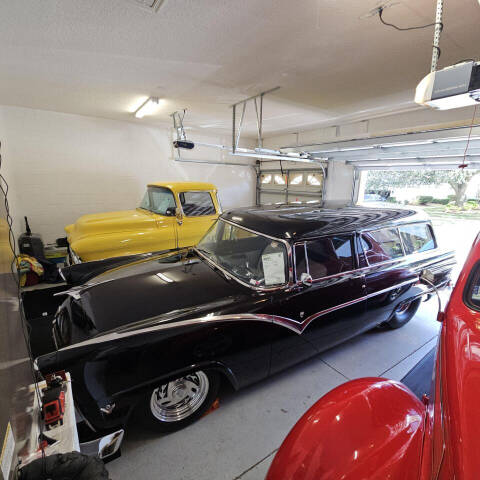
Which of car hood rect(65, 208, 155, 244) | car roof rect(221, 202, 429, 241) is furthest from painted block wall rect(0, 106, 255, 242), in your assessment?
car roof rect(221, 202, 429, 241)

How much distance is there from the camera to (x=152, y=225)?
4.37 meters

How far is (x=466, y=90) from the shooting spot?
4.84 feet

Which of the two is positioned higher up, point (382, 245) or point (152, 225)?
point (152, 225)

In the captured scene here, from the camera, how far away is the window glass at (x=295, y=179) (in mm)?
8234

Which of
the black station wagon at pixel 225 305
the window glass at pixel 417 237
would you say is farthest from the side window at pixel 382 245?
the window glass at pixel 417 237

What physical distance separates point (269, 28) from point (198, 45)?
0.80m

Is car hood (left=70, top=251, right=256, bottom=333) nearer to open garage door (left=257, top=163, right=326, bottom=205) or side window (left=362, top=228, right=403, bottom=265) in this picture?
side window (left=362, top=228, right=403, bottom=265)

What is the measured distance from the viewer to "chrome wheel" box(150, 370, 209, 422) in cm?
188

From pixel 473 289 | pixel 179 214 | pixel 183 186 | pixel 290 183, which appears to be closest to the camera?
pixel 473 289

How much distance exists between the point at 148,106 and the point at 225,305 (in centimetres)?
467

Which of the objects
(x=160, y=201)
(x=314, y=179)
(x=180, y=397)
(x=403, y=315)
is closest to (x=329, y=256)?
(x=180, y=397)

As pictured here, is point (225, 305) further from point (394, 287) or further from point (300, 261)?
point (394, 287)

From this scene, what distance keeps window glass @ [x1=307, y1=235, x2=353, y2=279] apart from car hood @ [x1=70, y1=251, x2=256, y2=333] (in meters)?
0.71

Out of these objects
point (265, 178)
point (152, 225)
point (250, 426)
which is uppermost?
point (265, 178)
